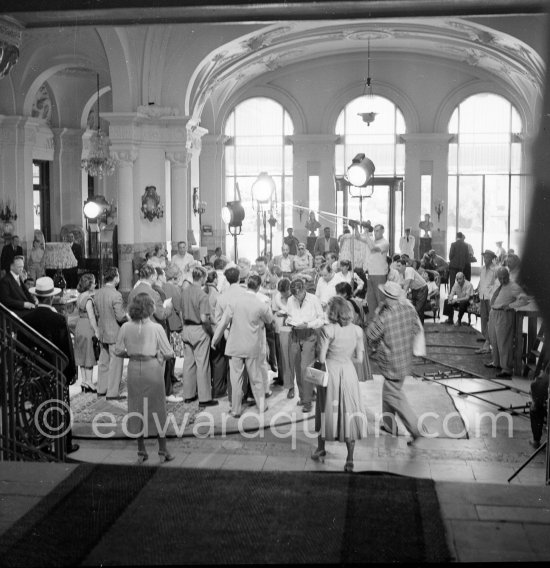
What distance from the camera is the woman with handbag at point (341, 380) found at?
257 inches

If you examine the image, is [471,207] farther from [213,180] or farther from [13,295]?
[13,295]

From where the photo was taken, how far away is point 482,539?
14.1ft

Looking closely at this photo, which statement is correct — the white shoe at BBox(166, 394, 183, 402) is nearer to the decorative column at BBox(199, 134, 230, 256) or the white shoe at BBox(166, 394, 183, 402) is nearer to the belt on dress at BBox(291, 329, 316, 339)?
the belt on dress at BBox(291, 329, 316, 339)

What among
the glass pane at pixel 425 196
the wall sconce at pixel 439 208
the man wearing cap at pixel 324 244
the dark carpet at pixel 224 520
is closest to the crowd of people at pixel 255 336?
the dark carpet at pixel 224 520

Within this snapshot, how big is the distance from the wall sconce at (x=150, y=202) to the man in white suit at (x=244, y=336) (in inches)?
303

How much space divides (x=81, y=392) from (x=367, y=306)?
18.2ft

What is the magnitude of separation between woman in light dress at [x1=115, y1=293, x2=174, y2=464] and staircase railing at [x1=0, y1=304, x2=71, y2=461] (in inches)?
21.9

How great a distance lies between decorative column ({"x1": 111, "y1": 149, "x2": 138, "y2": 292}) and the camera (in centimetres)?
1516

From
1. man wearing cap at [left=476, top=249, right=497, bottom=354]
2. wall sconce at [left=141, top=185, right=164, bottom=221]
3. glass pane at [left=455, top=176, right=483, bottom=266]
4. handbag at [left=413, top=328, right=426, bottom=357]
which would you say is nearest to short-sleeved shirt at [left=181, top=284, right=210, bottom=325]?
handbag at [left=413, top=328, right=426, bottom=357]

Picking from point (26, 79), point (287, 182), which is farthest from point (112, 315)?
point (287, 182)

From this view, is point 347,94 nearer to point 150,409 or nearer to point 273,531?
point 150,409

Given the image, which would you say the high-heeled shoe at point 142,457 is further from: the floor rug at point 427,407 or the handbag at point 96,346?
→ the handbag at point 96,346

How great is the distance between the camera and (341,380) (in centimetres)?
652

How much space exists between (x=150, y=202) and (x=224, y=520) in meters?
11.4
